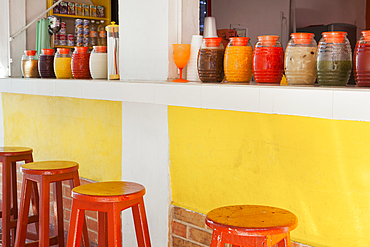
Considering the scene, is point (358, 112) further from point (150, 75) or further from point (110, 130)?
point (110, 130)

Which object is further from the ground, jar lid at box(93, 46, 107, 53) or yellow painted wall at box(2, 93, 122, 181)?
jar lid at box(93, 46, 107, 53)

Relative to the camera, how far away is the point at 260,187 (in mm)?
1869

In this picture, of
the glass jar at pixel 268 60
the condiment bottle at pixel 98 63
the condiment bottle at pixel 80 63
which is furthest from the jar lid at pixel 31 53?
the glass jar at pixel 268 60

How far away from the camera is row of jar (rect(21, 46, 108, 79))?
2449 millimetres

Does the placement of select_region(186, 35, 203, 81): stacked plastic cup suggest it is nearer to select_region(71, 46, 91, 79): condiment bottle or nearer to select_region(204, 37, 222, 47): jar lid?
select_region(204, 37, 222, 47): jar lid

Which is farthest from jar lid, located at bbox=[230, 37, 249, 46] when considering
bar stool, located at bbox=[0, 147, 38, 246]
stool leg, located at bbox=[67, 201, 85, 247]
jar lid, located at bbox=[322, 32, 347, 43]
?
bar stool, located at bbox=[0, 147, 38, 246]

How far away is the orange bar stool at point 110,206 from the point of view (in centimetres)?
164

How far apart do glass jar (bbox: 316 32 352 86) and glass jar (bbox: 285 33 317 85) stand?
0.26 ft

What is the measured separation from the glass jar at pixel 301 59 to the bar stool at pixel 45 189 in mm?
1250

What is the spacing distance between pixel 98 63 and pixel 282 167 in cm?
124

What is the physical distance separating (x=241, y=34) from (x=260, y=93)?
3529mm

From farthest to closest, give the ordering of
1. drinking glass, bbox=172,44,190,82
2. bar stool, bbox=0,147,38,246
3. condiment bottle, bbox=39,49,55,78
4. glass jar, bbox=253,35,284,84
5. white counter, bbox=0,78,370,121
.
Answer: condiment bottle, bbox=39,49,55,78, bar stool, bbox=0,147,38,246, drinking glass, bbox=172,44,190,82, glass jar, bbox=253,35,284,84, white counter, bbox=0,78,370,121

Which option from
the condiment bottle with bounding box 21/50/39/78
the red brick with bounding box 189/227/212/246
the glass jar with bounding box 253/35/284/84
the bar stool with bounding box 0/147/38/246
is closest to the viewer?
the glass jar with bounding box 253/35/284/84

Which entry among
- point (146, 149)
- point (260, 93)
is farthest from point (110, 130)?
point (260, 93)
